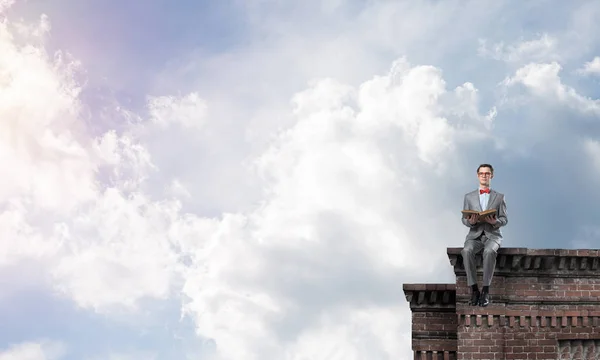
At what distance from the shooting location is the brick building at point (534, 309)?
21.5 metres

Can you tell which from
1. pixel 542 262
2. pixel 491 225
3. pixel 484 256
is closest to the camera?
pixel 484 256

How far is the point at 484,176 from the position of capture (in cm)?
2172

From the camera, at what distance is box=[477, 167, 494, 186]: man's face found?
21.7 metres

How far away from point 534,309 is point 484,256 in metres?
2.00

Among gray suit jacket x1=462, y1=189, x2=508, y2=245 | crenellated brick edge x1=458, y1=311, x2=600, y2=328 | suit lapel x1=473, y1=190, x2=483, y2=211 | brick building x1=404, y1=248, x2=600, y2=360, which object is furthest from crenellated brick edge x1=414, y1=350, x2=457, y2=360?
suit lapel x1=473, y1=190, x2=483, y2=211

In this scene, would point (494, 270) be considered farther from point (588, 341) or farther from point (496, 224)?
point (588, 341)

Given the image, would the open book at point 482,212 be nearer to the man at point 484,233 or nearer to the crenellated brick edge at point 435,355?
the man at point 484,233

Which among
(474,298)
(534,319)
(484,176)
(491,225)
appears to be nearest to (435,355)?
(474,298)

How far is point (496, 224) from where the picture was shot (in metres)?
21.3

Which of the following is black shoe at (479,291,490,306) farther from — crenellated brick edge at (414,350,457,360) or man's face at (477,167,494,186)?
man's face at (477,167,494,186)

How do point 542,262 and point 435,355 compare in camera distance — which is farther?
point 435,355

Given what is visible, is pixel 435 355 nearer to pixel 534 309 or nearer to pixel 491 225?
pixel 534 309

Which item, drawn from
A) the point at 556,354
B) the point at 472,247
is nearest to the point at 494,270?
the point at 472,247

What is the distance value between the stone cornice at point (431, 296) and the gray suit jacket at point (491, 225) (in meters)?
2.09
